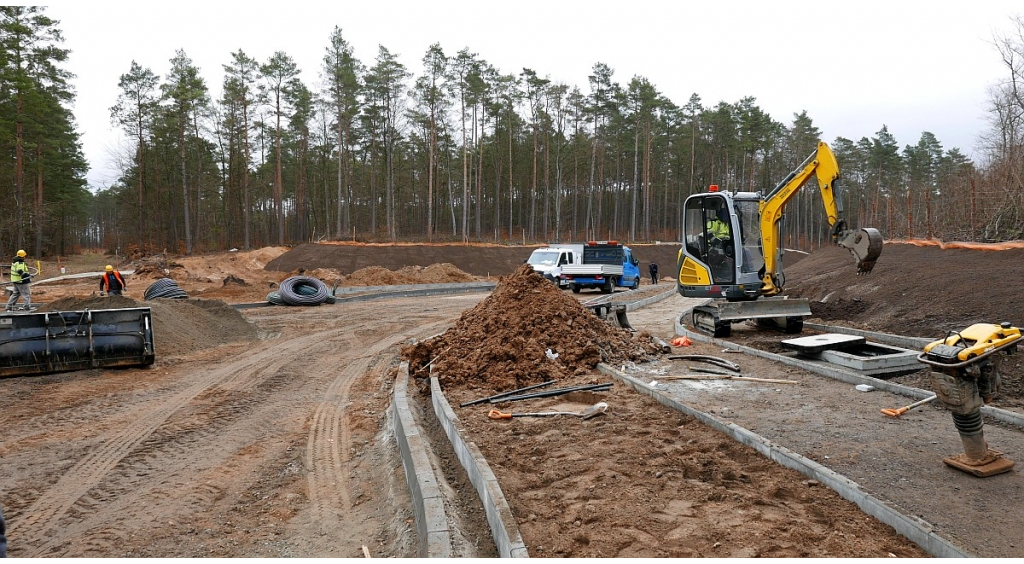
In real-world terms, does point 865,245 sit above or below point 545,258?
above

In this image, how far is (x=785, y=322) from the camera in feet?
40.7

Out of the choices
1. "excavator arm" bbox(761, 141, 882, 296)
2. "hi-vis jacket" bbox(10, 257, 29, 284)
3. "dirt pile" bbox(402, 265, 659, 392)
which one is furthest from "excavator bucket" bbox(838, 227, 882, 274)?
"hi-vis jacket" bbox(10, 257, 29, 284)

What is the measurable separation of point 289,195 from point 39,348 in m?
55.4

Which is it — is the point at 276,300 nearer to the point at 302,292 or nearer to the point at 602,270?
the point at 302,292

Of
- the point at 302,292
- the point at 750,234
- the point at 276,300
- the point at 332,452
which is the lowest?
the point at 332,452

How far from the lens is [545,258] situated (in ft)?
87.6

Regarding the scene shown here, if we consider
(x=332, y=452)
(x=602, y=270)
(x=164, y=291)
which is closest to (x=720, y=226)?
(x=332, y=452)

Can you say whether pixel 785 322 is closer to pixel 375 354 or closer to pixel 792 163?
pixel 375 354

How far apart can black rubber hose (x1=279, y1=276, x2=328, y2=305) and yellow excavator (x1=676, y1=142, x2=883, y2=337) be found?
13821 millimetres

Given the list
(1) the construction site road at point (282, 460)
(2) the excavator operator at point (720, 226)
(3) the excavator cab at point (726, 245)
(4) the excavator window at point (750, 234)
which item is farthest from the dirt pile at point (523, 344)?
(4) the excavator window at point (750, 234)

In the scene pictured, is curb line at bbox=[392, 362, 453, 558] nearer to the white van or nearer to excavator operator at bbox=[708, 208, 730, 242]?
excavator operator at bbox=[708, 208, 730, 242]

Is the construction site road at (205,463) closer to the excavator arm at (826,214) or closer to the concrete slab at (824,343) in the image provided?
the concrete slab at (824,343)

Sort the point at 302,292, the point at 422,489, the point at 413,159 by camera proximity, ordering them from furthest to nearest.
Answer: the point at 413,159, the point at 302,292, the point at 422,489

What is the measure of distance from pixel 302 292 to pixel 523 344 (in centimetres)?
1471
